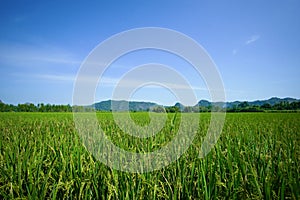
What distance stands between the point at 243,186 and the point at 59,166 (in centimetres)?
146

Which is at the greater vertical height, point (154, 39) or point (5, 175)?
point (154, 39)

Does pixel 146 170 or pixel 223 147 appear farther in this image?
pixel 223 147

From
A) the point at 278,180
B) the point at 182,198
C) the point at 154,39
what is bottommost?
the point at 182,198

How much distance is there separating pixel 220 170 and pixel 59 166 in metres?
1.32

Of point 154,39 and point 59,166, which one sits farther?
point 154,39

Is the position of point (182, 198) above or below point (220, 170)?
below

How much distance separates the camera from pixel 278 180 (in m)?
1.77

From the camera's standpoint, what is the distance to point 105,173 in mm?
2033

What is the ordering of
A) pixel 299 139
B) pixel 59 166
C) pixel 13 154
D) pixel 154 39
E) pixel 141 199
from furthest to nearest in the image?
pixel 154 39 → pixel 299 139 → pixel 13 154 → pixel 59 166 → pixel 141 199

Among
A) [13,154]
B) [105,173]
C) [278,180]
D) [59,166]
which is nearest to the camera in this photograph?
[278,180]

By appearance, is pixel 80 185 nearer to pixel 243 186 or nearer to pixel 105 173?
pixel 105 173

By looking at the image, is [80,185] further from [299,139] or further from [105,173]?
[299,139]

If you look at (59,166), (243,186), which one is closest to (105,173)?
(59,166)

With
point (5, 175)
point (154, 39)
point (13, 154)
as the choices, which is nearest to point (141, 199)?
point (5, 175)
